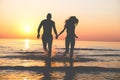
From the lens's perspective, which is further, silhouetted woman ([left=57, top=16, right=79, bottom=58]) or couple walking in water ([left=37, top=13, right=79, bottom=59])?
silhouetted woman ([left=57, top=16, right=79, bottom=58])

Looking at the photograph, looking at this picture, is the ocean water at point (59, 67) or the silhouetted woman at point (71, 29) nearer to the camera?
the ocean water at point (59, 67)

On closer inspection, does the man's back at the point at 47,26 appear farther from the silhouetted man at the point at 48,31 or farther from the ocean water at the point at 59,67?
the ocean water at the point at 59,67

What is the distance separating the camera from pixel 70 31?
50.0 feet

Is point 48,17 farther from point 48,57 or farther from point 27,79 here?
point 27,79

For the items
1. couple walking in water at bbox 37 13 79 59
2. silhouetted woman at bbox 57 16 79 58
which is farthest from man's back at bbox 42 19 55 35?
silhouetted woman at bbox 57 16 79 58

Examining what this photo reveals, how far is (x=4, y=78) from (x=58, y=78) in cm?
179

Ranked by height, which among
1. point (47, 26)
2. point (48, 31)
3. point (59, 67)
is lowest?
point (59, 67)

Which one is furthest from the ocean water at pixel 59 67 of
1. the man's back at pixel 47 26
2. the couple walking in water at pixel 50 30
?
the man's back at pixel 47 26

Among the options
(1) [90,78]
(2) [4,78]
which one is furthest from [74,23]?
(2) [4,78]

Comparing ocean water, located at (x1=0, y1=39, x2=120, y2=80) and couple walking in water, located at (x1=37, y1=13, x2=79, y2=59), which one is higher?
couple walking in water, located at (x1=37, y1=13, x2=79, y2=59)

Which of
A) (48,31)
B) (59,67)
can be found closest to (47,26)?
(48,31)

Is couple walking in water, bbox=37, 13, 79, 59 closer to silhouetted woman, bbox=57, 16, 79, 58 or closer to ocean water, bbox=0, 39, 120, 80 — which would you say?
silhouetted woman, bbox=57, 16, 79, 58

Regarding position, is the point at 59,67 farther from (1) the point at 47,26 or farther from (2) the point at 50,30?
(1) the point at 47,26

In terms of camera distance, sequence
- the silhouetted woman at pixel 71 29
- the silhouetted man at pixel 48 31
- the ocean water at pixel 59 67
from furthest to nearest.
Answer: the silhouetted woman at pixel 71 29 → the silhouetted man at pixel 48 31 → the ocean water at pixel 59 67
